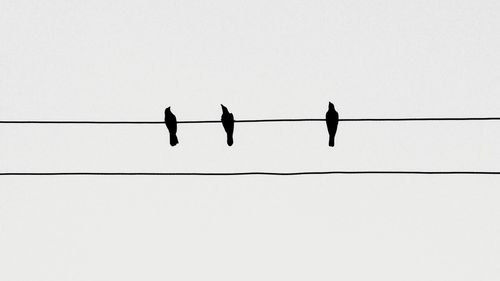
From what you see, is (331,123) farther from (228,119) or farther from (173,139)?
(173,139)

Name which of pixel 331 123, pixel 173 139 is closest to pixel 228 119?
pixel 173 139

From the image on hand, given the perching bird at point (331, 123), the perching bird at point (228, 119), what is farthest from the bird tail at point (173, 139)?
the perching bird at point (331, 123)

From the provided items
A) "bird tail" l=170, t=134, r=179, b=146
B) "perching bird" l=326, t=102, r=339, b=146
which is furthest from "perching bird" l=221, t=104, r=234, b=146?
"perching bird" l=326, t=102, r=339, b=146

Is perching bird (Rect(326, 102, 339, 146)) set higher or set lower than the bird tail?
higher

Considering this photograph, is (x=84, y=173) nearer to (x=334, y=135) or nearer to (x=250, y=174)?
(x=250, y=174)

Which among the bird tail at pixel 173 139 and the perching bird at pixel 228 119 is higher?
the perching bird at pixel 228 119

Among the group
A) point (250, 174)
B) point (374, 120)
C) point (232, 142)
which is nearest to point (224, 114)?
point (232, 142)

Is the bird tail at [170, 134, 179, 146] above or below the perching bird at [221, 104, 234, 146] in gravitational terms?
below

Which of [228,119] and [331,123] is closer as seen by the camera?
[331,123]

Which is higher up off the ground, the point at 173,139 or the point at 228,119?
the point at 228,119

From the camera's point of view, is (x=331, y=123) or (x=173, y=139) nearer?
(x=331, y=123)

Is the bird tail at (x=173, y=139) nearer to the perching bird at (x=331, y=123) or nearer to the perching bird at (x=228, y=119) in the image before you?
the perching bird at (x=228, y=119)

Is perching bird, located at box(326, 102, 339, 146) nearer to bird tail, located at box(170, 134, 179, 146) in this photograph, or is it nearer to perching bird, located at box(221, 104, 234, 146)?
perching bird, located at box(221, 104, 234, 146)

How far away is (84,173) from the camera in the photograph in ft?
19.9
